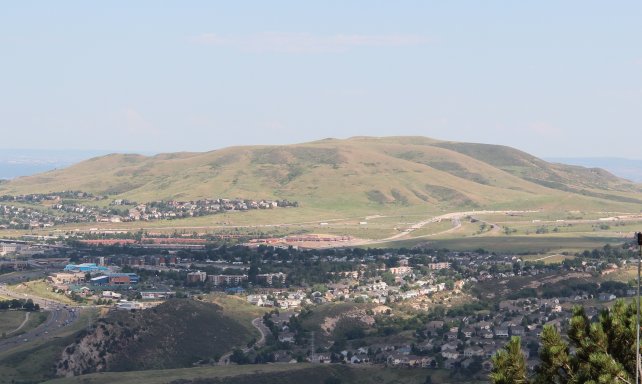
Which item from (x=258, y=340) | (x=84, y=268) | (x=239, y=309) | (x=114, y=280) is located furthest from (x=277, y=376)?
(x=84, y=268)

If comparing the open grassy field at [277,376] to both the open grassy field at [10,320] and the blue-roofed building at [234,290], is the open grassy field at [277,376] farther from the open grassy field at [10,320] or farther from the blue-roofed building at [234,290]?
the blue-roofed building at [234,290]

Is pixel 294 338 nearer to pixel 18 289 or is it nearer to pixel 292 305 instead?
pixel 292 305

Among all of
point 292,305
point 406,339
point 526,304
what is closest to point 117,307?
point 292,305

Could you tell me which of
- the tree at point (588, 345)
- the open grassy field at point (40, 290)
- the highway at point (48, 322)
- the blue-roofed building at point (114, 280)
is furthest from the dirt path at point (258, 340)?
the tree at point (588, 345)

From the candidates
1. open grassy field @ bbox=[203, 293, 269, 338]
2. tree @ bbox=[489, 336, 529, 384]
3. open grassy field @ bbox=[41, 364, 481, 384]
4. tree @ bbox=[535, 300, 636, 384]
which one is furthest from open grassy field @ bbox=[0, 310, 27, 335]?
tree @ bbox=[535, 300, 636, 384]

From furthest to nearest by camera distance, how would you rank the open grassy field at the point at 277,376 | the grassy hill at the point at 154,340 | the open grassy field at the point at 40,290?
the open grassy field at the point at 40,290, the grassy hill at the point at 154,340, the open grassy field at the point at 277,376

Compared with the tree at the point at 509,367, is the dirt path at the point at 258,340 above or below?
below
